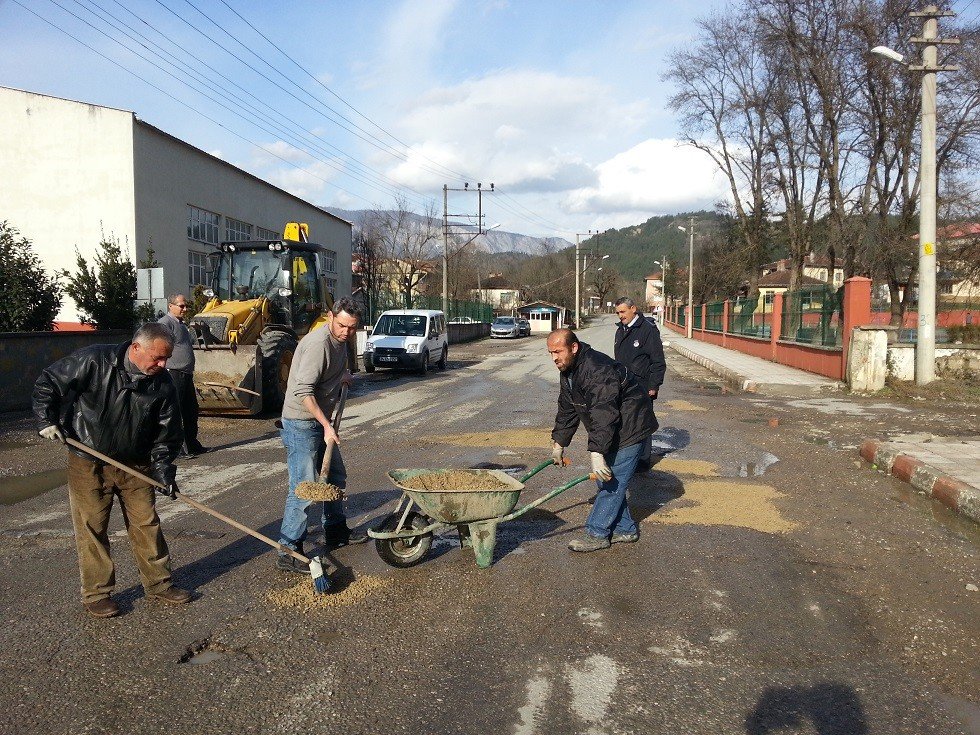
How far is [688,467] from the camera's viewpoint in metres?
8.62

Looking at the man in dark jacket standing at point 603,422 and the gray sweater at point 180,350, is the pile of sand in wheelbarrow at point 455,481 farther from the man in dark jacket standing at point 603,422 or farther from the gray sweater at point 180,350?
the gray sweater at point 180,350

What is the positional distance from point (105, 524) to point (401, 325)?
17952mm

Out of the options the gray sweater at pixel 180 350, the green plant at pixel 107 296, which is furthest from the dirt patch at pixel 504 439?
the green plant at pixel 107 296

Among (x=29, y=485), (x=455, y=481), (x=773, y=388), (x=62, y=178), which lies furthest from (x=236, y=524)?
(x=62, y=178)

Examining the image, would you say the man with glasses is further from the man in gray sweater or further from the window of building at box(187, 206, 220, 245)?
the window of building at box(187, 206, 220, 245)

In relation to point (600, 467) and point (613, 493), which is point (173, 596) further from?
point (613, 493)

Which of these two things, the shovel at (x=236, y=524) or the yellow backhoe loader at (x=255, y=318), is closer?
the shovel at (x=236, y=524)

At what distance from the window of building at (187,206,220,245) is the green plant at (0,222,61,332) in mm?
12419

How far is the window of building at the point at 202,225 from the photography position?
28000 mm

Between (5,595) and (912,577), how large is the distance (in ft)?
19.1

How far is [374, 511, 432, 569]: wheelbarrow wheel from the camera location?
5.23 meters

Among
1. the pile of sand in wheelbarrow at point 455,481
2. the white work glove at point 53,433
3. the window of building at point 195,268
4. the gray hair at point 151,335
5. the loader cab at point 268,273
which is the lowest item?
the pile of sand in wheelbarrow at point 455,481

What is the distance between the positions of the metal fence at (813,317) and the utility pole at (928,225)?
79.5 inches

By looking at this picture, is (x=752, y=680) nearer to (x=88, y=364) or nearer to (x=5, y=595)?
(x=88, y=364)
